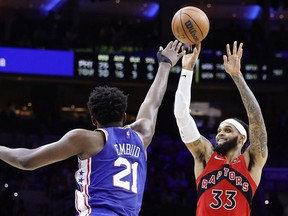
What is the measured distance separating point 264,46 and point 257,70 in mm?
2999

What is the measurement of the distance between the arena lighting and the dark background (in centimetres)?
10

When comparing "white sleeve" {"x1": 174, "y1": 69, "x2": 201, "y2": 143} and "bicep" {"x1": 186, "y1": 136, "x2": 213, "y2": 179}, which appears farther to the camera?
"bicep" {"x1": 186, "y1": 136, "x2": 213, "y2": 179}

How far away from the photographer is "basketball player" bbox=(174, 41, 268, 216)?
4.44m

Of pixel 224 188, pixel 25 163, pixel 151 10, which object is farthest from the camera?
pixel 151 10

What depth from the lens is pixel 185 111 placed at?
4.50 meters

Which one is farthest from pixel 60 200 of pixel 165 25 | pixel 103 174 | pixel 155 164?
pixel 103 174

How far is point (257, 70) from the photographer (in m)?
13.8

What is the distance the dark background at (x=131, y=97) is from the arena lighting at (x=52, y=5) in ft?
0.32

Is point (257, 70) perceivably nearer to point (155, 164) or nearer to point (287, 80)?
point (287, 80)

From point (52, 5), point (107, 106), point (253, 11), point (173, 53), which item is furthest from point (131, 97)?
point (107, 106)

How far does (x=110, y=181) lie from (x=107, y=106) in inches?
14.9

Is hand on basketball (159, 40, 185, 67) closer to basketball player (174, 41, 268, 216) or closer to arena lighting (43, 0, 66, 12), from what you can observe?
basketball player (174, 41, 268, 216)

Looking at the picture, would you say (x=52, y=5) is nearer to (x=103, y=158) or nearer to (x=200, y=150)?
(x=200, y=150)

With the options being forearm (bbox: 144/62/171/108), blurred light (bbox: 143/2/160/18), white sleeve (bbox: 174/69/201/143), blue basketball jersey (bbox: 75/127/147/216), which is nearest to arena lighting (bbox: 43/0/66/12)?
blurred light (bbox: 143/2/160/18)
